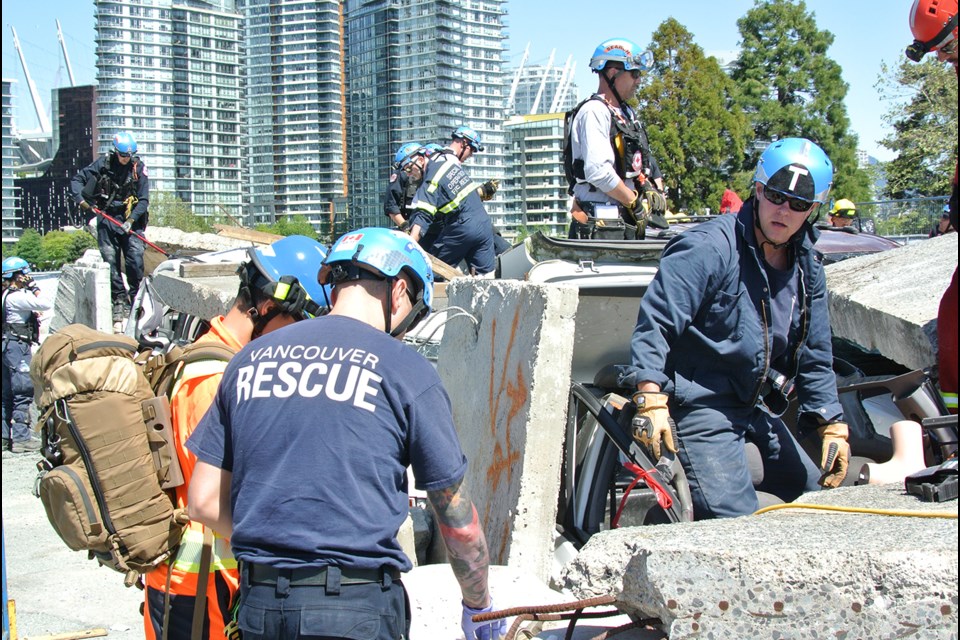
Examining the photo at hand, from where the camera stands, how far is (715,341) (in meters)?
3.84

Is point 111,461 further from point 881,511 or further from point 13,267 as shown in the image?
point 13,267

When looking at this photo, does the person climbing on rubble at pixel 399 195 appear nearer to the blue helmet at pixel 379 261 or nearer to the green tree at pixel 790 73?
the blue helmet at pixel 379 261

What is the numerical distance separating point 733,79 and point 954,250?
35.8 metres

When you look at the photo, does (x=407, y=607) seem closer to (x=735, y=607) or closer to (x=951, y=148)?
(x=735, y=607)

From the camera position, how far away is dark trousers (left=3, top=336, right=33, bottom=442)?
9.77 m

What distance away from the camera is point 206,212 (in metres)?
66.0

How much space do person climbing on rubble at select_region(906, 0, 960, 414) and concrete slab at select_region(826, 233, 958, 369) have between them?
4.42 feet

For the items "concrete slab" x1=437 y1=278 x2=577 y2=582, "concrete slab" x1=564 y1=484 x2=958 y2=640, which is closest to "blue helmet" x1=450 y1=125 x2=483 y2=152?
"concrete slab" x1=437 y1=278 x2=577 y2=582

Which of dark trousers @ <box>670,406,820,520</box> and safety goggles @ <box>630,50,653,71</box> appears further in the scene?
safety goggles @ <box>630,50,653,71</box>

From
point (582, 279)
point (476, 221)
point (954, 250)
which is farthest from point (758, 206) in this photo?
point (476, 221)

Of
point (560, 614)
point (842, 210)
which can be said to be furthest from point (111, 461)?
point (842, 210)

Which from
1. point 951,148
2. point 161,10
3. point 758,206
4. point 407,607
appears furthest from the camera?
point 161,10

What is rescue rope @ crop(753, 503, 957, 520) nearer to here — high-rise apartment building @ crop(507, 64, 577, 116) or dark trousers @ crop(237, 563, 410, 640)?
dark trousers @ crop(237, 563, 410, 640)

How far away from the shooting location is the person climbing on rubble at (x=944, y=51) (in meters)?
2.94
